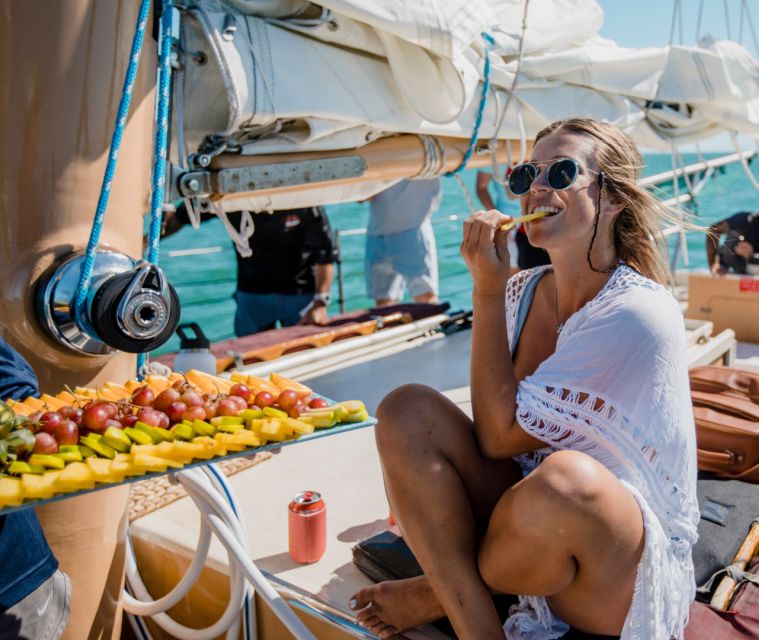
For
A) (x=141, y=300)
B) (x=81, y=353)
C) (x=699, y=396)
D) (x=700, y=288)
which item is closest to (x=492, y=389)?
(x=141, y=300)

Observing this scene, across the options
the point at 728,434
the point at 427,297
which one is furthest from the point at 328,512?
the point at 427,297

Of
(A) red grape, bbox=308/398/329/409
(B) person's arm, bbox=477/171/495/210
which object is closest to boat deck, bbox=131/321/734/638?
(A) red grape, bbox=308/398/329/409

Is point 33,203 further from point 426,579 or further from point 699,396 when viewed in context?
point 699,396

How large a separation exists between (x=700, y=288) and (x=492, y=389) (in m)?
3.37

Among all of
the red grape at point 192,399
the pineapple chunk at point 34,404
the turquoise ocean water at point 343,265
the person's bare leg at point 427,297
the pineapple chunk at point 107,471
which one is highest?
the pineapple chunk at point 34,404

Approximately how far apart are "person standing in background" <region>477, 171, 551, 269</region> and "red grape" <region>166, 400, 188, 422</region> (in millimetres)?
3066

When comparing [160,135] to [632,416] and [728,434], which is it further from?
[728,434]

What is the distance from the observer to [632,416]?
1355 millimetres

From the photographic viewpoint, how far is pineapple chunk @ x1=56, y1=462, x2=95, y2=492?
1062 mm

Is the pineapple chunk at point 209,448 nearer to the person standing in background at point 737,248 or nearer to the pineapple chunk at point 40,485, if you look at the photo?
the pineapple chunk at point 40,485

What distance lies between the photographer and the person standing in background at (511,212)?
4512 millimetres

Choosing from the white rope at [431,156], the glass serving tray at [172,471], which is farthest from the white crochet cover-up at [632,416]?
the white rope at [431,156]

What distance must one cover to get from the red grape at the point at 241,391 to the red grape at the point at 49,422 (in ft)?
1.00

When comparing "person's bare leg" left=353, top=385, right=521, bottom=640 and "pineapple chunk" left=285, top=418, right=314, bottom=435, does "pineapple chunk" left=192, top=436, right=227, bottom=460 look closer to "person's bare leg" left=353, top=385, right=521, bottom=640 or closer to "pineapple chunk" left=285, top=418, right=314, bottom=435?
"pineapple chunk" left=285, top=418, right=314, bottom=435
